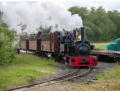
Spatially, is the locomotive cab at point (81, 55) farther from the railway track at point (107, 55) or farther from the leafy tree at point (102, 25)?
the leafy tree at point (102, 25)

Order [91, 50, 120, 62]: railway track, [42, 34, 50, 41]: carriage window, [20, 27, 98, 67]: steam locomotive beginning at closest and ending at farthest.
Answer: [20, 27, 98, 67]: steam locomotive → [91, 50, 120, 62]: railway track → [42, 34, 50, 41]: carriage window

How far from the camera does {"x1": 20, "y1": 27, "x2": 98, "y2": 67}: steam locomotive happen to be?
47.8ft

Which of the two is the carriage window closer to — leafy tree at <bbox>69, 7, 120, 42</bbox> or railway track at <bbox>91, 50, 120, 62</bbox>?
railway track at <bbox>91, 50, 120, 62</bbox>

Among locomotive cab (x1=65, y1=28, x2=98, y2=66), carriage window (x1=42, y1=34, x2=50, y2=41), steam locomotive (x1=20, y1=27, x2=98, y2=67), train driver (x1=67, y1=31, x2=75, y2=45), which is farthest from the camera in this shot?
carriage window (x1=42, y1=34, x2=50, y2=41)

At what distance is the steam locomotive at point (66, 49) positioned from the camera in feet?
47.8

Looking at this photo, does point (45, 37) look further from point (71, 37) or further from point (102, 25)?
point (102, 25)

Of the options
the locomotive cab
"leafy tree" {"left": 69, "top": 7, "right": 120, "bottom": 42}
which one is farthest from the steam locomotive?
"leafy tree" {"left": 69, "top": 7, "right": 120, "bottom": 42}

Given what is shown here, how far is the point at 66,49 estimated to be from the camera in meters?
15.5

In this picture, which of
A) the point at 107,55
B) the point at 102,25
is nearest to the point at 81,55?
the point at 107,55

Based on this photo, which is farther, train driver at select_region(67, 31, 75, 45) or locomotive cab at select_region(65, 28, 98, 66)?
train driver at select_region(67, 31, 75, 45)

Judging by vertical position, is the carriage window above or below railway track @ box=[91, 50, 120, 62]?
above

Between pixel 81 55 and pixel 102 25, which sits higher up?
pixel 102 25

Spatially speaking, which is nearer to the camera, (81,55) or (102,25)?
(81,55)

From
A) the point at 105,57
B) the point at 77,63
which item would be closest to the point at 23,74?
the point at 77,63
